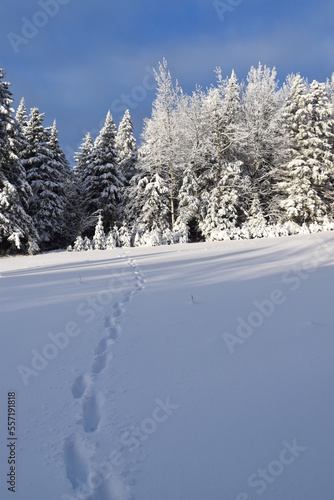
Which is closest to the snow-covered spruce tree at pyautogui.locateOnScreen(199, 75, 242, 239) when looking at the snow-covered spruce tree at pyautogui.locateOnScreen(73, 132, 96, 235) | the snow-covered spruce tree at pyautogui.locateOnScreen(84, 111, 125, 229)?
the snow-covered spruce tree at pyautogui.locateOnScreen(84, 111, 125, 229)

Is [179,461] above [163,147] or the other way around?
the other way around

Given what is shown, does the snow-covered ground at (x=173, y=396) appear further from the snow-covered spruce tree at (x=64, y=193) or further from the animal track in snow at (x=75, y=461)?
the snow-covered spruce tree at (x=64, y=193)

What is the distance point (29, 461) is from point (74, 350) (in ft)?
5.56

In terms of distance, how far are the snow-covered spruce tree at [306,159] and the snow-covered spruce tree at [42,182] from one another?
16112 mm

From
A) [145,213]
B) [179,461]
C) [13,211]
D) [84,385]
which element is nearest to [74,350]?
[84,385]

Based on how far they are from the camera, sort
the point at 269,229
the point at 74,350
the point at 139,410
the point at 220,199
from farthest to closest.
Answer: the point at 220,199
the point at 269,229
the point at 74,350
the point at 139,410

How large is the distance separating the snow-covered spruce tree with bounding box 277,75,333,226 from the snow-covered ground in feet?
55.4

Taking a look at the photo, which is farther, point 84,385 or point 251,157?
point 251,157

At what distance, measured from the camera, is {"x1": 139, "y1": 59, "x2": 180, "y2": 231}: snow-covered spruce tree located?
21359 millimetres

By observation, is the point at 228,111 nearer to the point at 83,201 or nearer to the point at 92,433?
the point at 83,201

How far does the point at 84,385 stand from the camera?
2.99m

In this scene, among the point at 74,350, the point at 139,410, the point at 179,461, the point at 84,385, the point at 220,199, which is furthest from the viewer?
the point at 220,199

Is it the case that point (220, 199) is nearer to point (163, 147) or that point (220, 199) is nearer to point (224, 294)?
point (163, 147)

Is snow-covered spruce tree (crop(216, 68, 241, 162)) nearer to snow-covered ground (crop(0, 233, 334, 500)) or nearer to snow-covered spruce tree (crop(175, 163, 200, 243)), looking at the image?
snow-covered spruce tree (crop(175, 163, 200, 243))
